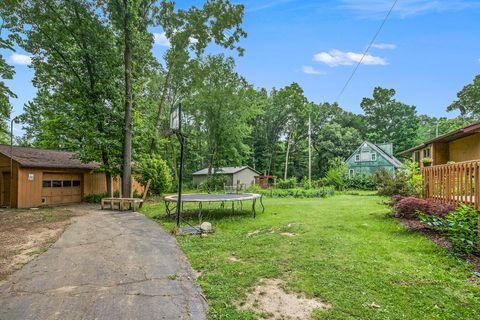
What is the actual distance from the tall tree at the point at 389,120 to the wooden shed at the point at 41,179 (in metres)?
42.3

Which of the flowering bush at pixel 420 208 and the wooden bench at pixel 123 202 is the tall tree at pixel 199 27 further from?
the flowering bush at pixel 420 208

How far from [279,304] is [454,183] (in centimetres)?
570

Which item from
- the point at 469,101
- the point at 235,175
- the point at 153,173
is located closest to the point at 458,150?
the point at 153,173

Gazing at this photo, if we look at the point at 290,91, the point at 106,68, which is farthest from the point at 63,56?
the point at 290,91

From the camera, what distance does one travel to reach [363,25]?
10.2 metres

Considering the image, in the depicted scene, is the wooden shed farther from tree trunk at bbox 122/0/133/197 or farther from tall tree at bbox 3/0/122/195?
tree trunk at bbox 122/0/133/197

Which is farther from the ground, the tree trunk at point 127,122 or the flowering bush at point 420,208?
the tree trunk at point 127,122

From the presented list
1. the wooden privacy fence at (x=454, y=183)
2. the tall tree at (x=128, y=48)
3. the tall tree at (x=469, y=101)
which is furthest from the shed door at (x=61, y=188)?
the tall tree at (x=469, y=101)

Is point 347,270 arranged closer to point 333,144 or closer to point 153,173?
point 153,173

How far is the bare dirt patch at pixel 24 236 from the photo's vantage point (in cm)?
518

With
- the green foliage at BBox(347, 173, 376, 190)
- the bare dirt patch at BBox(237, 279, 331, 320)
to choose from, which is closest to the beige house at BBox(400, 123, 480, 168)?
the bare dirt patch at BBox(237, 279, 331, 320)

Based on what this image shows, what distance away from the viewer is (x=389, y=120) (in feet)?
161

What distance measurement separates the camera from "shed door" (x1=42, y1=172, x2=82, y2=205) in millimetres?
14922

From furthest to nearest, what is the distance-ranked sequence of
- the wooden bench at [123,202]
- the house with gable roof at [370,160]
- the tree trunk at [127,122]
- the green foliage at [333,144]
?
the green foliage at [333,144], the house with gable roof at [370,160], the tree trunk at [127,122], the wooden bench at [123,202]
